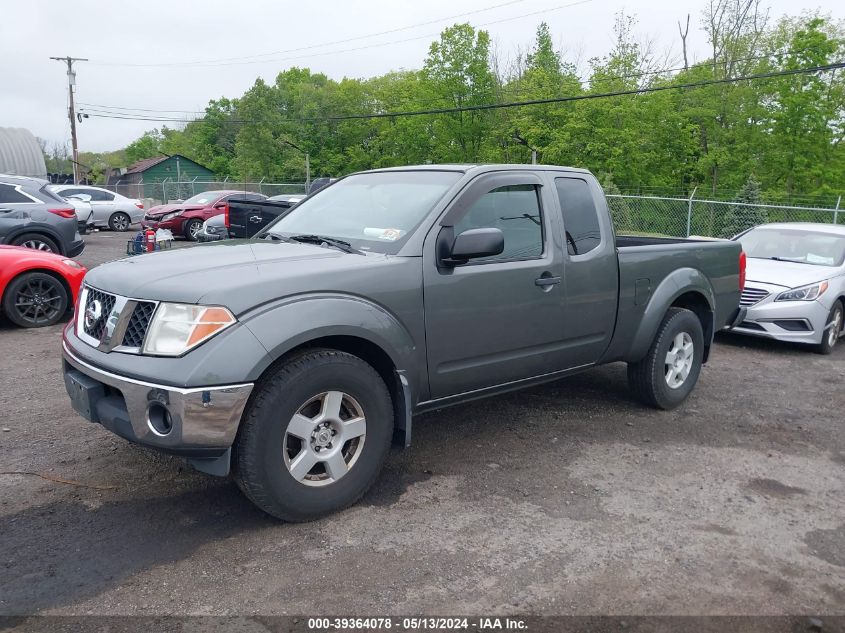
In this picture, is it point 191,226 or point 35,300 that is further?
point 191,226

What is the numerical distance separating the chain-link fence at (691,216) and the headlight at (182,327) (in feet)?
57.1

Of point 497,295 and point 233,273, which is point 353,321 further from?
point 497,295

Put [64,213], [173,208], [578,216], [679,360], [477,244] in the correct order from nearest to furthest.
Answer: [477,244] < [578,216] < [679,360] < [64,213] < [173,208]

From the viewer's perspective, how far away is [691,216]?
65.2ft

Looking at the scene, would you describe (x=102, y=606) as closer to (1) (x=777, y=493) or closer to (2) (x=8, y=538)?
(2) (x=8, y=538)

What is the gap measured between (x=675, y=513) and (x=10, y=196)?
11.5m

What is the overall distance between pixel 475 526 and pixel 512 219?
1.95 metres

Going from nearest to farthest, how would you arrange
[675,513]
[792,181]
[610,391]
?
[675,513], [610,391], [792,181]

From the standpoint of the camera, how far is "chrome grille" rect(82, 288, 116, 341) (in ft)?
Result: 11.7

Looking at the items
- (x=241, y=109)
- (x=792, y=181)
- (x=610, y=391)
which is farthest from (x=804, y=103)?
(x=241, y=109)

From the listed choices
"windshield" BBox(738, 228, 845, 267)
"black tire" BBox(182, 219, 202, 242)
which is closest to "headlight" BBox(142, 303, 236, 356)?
"windshield" BBox(738, 228, 845, 267)

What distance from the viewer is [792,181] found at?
29062 millimetres

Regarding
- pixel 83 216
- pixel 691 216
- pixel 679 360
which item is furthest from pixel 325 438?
pixel 83 216

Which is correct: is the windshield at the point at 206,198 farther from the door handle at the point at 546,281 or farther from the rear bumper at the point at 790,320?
the door handle at the point at 546,281
